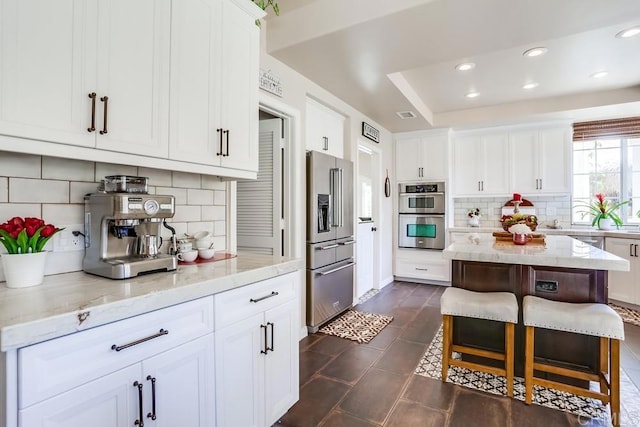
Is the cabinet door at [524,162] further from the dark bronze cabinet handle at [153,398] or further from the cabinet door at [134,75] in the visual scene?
the dark bronze cabinet handle at [153,398]

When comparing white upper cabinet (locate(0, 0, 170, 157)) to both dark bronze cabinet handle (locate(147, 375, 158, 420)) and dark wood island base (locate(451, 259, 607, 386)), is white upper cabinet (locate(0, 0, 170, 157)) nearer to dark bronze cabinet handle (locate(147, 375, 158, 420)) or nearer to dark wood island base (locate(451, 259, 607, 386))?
dark bronze cabinet handle (locate(147, 375, 158, 420))

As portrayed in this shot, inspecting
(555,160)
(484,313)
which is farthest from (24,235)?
(555,160)

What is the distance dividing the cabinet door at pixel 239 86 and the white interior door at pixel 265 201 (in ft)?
3.07

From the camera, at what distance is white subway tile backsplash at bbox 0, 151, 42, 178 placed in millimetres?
1285

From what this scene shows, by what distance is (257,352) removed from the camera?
1.58 m

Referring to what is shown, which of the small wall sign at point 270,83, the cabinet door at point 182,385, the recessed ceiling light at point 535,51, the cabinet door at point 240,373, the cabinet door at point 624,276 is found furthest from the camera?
the cabinet door at point 624,276

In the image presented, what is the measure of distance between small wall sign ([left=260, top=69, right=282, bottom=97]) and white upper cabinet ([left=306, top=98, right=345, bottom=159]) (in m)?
0.64

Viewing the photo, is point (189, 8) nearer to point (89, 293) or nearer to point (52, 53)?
point (52, 53)

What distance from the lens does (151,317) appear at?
112 centimetres

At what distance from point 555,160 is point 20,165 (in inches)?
228

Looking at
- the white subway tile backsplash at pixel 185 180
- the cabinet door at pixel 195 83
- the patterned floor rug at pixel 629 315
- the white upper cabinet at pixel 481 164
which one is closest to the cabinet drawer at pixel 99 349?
the cabinet door at pixel 195 83

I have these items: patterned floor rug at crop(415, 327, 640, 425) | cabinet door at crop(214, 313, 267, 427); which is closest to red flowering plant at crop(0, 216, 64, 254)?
cabinet door at crop(214, 313, 267, 427)

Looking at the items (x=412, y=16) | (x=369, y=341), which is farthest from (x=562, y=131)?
(x=369, y=341)

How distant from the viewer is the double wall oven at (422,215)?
16.8 ft
